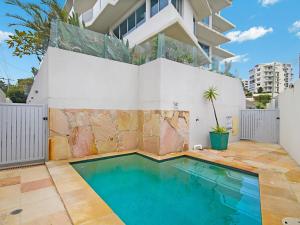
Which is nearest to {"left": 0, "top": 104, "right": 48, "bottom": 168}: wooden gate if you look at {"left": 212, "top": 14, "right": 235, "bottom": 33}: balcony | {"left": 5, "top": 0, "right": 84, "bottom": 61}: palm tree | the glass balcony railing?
the glass balcony railing

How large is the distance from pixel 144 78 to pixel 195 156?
3.86 meters

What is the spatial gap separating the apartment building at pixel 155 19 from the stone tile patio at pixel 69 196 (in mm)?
5939

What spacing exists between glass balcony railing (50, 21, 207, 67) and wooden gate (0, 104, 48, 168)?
2359 millimetres

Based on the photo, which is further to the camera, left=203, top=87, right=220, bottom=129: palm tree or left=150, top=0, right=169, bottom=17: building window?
left=150, top=0, right=169, bottom=17: building window

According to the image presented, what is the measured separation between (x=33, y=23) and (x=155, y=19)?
7422 millimetres

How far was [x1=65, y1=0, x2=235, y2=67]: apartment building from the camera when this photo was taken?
10.1m

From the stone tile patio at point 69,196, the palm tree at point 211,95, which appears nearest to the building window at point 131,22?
the palm tree at point 211,95

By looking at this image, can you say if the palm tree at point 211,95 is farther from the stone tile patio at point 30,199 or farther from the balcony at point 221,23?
the balcony at point 221,23

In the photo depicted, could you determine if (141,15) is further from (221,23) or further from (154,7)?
(221,23)

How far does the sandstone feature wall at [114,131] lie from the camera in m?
5.72

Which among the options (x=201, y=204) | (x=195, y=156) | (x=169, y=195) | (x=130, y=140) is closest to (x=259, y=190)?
(x=201, y=204)

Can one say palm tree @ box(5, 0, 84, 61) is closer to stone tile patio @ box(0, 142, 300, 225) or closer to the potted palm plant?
stone tile patio @ box(0, 142, 300, 225)

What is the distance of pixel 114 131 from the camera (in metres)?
6.98

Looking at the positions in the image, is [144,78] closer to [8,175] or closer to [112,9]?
[8,175]
